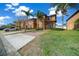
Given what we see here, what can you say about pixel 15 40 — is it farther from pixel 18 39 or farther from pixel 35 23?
pixel 35 23

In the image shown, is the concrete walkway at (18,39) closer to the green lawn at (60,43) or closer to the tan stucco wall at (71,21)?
the green lawn at (60,43)

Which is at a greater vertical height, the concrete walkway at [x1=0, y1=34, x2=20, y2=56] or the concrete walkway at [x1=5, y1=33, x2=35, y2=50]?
the concrete walkway at [x1=5, y1=33, x2=35, y2=50]

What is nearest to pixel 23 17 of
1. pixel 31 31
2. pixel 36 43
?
pixel 31 31

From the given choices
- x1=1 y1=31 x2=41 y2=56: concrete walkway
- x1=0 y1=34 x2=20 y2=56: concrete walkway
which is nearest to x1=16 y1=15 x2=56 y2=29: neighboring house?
x1=1 y1=31 x2=41 y2=56: concrete walkway

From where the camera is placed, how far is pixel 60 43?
1916 millimetres

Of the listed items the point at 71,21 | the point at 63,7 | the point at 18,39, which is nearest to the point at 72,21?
the point at 71,21

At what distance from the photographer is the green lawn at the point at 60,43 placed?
6.14 ft

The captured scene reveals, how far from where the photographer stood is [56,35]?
1952 millimetres

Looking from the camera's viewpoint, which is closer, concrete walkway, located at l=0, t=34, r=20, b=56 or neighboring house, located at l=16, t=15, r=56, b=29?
concrete walkway, located at l=0, t=34, r=20, b=56

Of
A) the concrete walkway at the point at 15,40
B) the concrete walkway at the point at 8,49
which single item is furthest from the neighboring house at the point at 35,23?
the concrete walkway at the point at 8,49

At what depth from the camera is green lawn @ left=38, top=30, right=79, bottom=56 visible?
1.87 meters

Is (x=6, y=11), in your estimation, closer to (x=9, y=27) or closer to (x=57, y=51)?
(x=9, y=27)

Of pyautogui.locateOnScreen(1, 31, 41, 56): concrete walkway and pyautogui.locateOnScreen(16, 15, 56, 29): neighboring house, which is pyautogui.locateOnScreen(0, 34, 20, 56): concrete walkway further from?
pyautogui.locateOnScreen(16, 15, 56, 29): neighboring house

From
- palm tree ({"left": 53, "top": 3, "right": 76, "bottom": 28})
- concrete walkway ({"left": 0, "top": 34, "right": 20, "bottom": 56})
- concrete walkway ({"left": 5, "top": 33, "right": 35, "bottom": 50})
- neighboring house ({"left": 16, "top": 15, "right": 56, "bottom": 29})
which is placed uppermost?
palm tree ({"left": 53, "top": 3, "right": 76, "bottom": 28})
